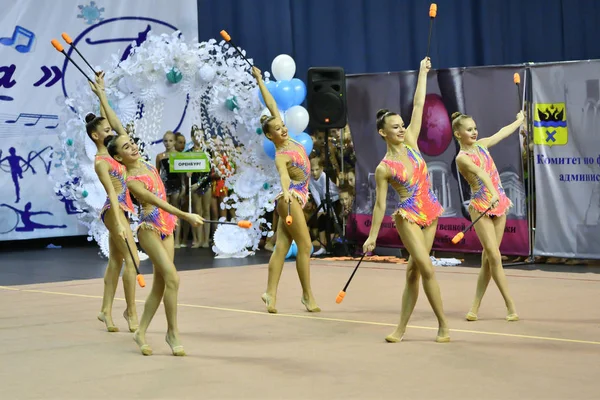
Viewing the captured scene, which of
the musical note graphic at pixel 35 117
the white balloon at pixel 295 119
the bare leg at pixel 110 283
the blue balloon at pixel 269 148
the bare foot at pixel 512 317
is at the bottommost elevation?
the bare foot at pixel 512 317

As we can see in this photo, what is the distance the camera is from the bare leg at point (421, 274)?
19.9 ft

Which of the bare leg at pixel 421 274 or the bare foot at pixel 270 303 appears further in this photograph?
the bare foot at pixel 270 303

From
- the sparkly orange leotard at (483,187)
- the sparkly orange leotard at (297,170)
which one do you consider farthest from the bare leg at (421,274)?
the sparkly orange leotard at (297,170)

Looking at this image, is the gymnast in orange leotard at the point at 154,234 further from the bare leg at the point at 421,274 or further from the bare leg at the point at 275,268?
the bare leg at the point at 275,268

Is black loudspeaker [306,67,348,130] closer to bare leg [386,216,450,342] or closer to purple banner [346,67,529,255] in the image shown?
purple banner [346,67,529,255]

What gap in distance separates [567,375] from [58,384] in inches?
107

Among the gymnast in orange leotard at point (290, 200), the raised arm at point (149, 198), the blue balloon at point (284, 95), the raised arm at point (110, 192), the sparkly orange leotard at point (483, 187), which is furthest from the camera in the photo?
the blue balloon at point (284, 95)

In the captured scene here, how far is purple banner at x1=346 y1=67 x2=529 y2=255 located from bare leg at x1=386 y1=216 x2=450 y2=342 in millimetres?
4571

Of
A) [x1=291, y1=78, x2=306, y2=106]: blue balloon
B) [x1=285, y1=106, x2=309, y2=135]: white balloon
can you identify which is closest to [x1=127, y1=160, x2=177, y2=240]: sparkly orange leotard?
[x1=285, y1=106, x2=309, y2=135]: white balloon

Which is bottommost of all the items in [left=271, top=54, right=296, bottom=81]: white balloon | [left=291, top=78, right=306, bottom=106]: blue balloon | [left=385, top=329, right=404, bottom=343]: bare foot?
[left=385, top=329, right=404, bottom=343]: bare foot

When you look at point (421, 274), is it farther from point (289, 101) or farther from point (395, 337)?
point (289, 101)

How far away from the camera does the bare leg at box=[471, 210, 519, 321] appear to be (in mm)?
7000

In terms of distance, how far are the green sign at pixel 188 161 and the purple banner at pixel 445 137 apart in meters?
2.29

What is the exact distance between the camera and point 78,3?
14523mm
